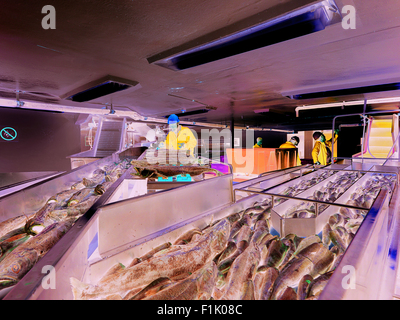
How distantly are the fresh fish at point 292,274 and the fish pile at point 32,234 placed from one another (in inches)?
38.3

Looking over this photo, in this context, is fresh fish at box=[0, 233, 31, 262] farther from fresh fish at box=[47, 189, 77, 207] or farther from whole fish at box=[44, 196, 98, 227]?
fresh fish at box=[47, 189, 77, 207]

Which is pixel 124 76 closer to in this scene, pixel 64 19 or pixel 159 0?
pixel 64 19

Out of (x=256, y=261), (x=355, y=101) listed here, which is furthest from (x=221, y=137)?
(x=256, y=261)

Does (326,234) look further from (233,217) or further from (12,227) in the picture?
(12,227)

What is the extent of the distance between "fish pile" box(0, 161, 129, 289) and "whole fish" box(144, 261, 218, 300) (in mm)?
532

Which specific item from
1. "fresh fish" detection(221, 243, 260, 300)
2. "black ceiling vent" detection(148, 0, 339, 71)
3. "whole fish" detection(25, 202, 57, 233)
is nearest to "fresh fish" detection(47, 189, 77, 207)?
"whole fish" detection(25, 202, 57, 233)

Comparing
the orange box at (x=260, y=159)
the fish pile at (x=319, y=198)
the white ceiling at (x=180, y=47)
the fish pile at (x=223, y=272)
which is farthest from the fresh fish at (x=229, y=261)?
the orange box at (x=260, y=159)

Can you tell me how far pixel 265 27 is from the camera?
1.76 meters

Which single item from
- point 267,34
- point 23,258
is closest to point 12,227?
point 23,258

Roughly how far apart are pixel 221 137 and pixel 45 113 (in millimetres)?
9988

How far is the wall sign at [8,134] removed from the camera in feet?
16.8

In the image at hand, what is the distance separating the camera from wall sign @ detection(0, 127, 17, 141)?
202 inches

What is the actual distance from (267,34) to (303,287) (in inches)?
79.3

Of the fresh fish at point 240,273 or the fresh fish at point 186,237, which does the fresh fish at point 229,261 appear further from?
the fresh fish at point 186,237
